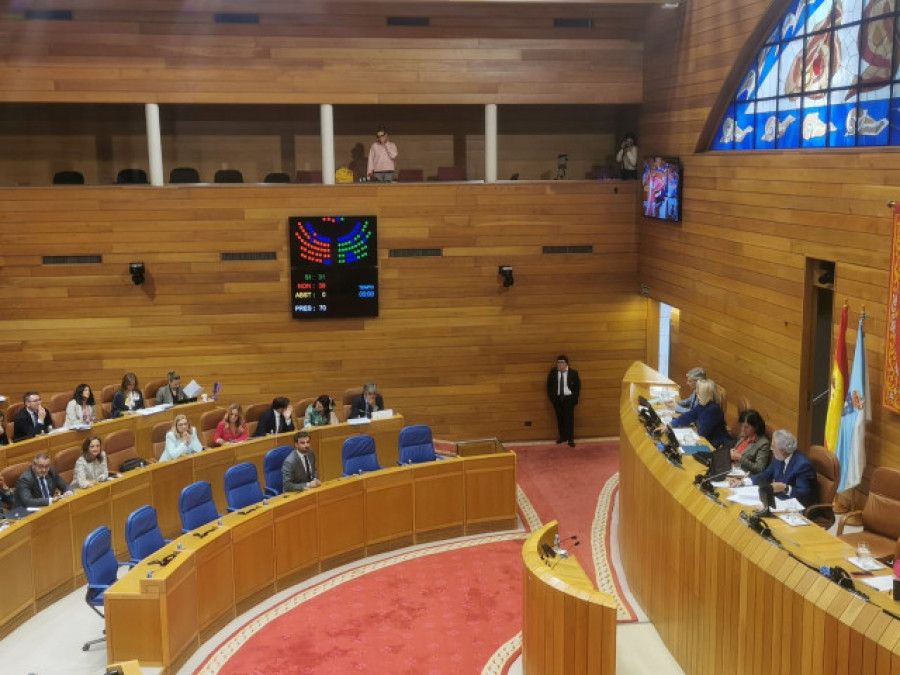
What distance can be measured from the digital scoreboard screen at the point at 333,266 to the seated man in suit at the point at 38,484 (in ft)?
17.1

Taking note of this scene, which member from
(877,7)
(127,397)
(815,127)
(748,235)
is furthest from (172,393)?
(877,7)

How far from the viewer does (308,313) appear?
1437 centimetres

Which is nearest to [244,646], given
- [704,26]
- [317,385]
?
[317,385]

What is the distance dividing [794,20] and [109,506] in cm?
818

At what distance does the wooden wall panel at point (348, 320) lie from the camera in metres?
13.9

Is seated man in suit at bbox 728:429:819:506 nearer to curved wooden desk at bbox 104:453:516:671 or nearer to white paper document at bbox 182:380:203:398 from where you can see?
curved wooden desk at bbox 104:453:516:671

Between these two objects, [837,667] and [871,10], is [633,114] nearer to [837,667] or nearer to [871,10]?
[871,10]

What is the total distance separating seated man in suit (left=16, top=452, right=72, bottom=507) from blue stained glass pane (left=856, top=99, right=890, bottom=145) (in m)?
7.81

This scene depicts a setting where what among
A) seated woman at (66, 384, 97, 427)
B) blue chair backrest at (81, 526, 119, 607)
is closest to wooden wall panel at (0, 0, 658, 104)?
seated woman at (66, 384, 97, 427)

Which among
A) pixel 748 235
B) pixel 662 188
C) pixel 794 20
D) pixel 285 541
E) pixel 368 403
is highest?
pixel 794 20

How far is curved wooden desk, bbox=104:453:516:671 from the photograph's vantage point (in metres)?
7.77

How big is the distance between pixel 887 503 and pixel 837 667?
2.91 meters

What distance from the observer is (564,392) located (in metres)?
14.6

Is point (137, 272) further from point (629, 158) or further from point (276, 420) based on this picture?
point (629, 158)
